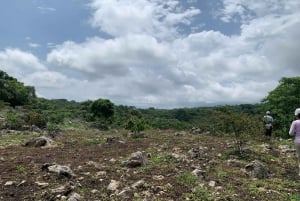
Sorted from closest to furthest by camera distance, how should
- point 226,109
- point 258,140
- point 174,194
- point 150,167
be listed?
point 174,194 → point 150,167 → point 226,109 → point 258,140

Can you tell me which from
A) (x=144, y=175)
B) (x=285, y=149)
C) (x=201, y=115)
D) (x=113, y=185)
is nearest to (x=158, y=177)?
(x=144, y=175)

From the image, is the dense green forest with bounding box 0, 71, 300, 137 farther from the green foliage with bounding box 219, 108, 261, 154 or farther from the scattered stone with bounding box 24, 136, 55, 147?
the scattered stone with bounding box 24, 136, 55, 147

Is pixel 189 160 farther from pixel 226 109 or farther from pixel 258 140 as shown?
pixel 258 140

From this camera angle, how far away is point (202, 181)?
35.1 feet

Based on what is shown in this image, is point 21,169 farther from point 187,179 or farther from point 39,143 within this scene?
point 39,143

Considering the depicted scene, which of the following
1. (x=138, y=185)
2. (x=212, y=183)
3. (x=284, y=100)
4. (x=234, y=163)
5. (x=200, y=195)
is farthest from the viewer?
(x=284, y=100)

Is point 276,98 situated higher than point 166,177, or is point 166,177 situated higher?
point 276,98

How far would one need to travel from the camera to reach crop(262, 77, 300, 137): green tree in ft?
112

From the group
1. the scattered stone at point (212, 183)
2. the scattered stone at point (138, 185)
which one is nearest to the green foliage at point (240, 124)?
the scattered stone at point (212, 183)

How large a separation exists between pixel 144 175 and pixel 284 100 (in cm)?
2802

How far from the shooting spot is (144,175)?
1105cm

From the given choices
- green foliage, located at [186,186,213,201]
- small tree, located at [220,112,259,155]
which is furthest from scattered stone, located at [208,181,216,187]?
small tree, located at [220,112,259,155]

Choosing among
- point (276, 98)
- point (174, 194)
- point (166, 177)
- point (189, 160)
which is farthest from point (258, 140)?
point (276, 98)

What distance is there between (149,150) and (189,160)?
3160 mm
